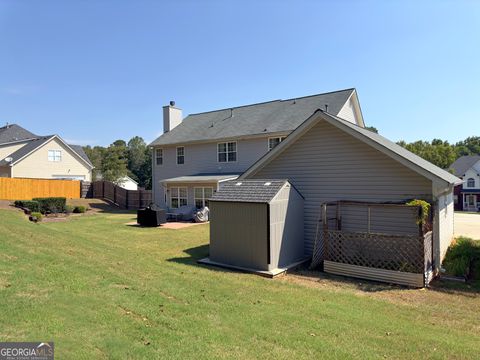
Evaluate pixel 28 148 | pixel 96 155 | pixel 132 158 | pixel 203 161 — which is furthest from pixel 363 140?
pixel 132 158

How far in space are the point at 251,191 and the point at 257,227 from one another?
4.07 feet

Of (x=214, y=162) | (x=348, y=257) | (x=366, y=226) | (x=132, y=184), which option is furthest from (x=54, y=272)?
(x=132, y=184)

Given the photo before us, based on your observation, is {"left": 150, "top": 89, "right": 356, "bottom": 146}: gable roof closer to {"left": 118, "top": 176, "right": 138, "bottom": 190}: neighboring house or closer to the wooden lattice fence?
the wooden lattice fence

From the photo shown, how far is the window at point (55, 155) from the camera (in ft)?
112

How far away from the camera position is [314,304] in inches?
259

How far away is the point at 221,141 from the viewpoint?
2380 cm

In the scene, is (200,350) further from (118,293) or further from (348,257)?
(348,257)

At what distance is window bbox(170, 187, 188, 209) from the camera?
→ 76.9 feet

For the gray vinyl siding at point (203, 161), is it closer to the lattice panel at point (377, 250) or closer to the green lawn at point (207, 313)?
the lattice panel at point (377, 250)

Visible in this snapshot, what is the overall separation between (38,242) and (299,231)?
819 cm

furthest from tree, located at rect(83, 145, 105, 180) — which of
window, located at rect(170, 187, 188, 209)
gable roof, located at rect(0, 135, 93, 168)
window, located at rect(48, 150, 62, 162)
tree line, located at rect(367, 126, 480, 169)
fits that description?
tree line, located at rect(367, 126, 480, 169)

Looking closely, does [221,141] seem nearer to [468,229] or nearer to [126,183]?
[468,229]

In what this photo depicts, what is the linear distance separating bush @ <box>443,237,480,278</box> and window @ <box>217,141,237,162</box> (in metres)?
15.4

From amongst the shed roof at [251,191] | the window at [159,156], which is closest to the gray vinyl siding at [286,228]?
the shed roof at [251,191]
